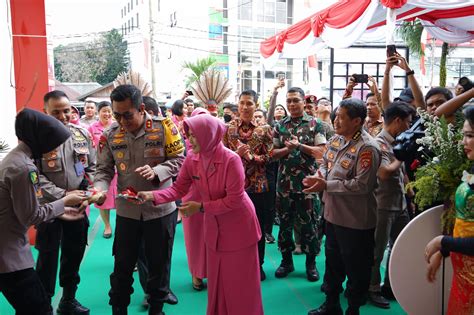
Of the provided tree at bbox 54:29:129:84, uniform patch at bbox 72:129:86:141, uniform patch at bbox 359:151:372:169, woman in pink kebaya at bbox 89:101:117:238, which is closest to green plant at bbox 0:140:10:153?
woman in pink kebaya at bbox 89:101:117:238

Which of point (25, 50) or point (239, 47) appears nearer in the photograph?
point (25, 50)

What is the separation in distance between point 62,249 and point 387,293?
2.61 m

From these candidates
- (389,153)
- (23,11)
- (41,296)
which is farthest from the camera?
(23,11)

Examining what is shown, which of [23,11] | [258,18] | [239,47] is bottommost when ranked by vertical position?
[23,11]

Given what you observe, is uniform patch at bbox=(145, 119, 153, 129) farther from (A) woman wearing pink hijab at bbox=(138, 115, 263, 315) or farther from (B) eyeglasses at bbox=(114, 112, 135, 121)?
(A) woman wearing pink hijab at bbox=(138, 115, 263, 315)

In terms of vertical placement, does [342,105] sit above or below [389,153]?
above

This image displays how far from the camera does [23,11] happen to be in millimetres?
4676

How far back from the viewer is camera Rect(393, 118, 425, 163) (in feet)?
8.65

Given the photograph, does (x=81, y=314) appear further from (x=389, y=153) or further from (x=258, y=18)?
(x=258, y=18)

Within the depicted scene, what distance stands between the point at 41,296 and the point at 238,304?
1117mm

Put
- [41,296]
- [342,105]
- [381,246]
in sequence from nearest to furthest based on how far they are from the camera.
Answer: [41,296]
[342,105]
[381,246]

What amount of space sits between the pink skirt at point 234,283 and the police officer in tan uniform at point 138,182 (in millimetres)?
432

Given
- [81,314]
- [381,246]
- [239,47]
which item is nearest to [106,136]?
[81,314]

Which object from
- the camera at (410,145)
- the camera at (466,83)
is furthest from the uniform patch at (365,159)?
the camera at (466,83)
